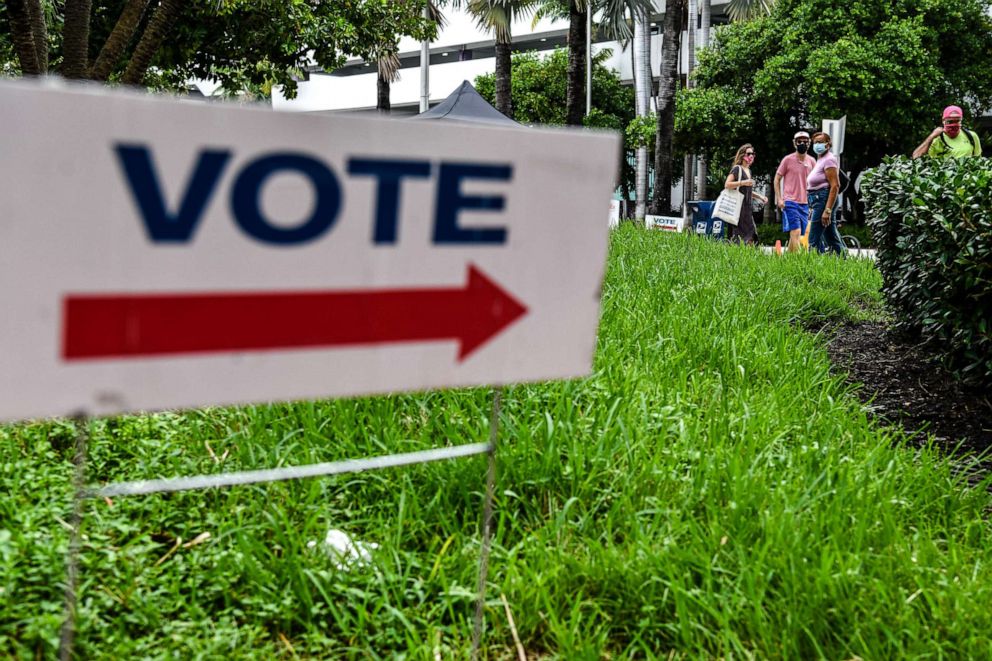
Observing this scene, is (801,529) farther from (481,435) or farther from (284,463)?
(284,463)

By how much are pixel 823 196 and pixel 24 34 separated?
8.32 metres

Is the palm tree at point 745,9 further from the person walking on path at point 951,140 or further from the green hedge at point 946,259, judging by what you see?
the green hedge at point 946,259

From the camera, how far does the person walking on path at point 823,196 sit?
10.5 meters

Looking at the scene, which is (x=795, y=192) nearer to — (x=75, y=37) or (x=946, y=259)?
(x=946, y=259)

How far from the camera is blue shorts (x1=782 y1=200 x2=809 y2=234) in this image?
11.1 m

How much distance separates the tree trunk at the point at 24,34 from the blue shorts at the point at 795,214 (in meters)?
8.16

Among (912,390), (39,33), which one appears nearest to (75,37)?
(39,33)

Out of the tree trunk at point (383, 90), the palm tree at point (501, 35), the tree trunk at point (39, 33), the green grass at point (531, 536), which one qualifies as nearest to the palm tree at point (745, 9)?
the palm tree at point (501, 35)

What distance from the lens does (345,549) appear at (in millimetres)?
2555

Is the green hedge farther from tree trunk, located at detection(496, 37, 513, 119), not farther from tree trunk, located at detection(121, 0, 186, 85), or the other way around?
tree trunk, located at detection(496, 37, 513, 119)

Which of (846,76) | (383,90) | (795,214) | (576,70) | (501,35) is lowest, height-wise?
(795,214)

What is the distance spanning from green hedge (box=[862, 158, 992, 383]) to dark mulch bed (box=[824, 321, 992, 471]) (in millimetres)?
172

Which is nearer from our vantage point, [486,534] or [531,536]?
[486,534]

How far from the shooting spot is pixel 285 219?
1596mm
